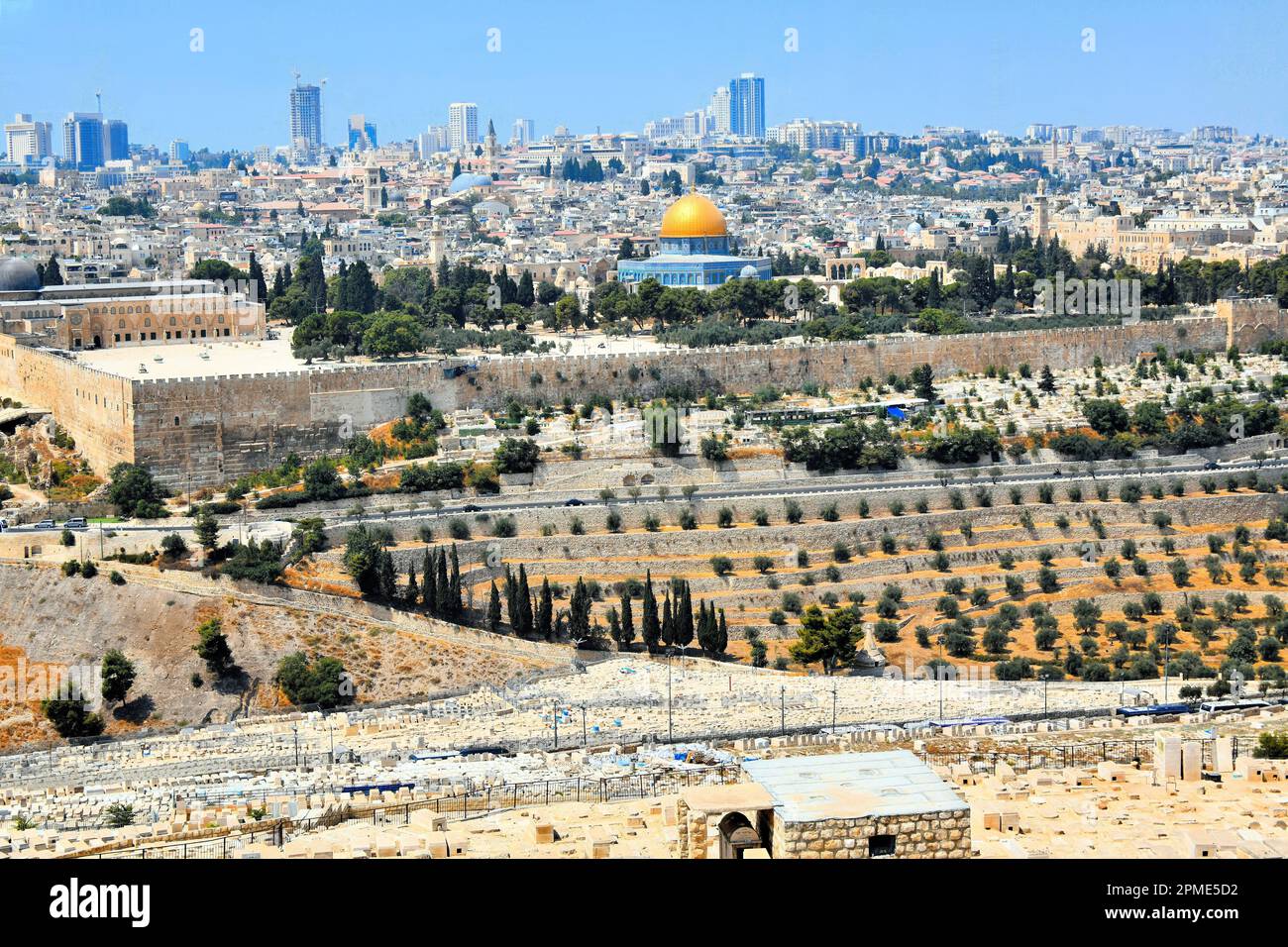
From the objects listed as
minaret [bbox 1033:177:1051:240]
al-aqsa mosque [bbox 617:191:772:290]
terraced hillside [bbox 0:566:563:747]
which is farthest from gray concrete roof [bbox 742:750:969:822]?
minaret [bbox 1033:177:1051:240]

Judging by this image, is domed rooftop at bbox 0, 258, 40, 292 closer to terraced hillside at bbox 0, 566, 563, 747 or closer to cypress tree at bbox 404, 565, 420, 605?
terraced hillside at bbox 0, 566, 563, 747

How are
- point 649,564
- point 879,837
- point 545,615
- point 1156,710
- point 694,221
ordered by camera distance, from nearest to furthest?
point 879,837 → point 1156,710 → point 545,615 → point 649,564 → point 694,221

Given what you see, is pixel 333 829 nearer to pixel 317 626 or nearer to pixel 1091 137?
pixel 317 626

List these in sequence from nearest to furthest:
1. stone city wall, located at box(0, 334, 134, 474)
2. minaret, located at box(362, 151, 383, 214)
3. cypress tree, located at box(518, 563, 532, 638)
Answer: cypress tree, located at box(518, 563, 532, 638)
stone city wall, located at box(0, 334, 134, 474)
minaret, located at box(362, 151, 383, 214)

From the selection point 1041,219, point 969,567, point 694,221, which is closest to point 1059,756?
point 969,567

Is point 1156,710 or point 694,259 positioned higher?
point 694,259

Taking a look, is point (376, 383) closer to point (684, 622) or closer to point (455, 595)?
point (455, 595)
